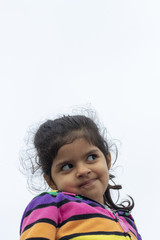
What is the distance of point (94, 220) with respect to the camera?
2.20 meters

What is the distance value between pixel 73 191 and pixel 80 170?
0.18 m

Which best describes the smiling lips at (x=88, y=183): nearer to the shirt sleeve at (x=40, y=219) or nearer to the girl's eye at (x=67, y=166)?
the girl's eye at (x=67, y=166)

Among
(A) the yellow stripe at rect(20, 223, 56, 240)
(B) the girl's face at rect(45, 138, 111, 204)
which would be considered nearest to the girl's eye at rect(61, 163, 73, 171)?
(B) the girl's face at rect(45, 138, 111, 204)

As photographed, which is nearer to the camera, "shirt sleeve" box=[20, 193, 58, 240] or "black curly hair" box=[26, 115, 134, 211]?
"shirt sleeve" box=[20, 193, 58, 240]

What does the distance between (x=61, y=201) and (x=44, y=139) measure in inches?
26.2

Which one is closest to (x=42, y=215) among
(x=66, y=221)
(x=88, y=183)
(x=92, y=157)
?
(x=66, y=221)

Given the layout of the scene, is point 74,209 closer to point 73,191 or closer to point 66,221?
point 66,221

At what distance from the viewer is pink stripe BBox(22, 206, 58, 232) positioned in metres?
2.02

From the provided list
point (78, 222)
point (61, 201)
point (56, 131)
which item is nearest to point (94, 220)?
point (78, 222)

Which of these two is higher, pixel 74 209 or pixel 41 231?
pixel 74 209

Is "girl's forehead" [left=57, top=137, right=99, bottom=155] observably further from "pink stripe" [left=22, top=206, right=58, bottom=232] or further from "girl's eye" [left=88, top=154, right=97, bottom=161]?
"pink stripe" [left=22, top=206, right=58, bottom=232]

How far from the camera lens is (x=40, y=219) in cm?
199

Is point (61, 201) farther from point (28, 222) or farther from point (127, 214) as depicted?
point (127, 214)

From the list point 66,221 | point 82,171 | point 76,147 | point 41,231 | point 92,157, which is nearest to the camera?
point 41,231
